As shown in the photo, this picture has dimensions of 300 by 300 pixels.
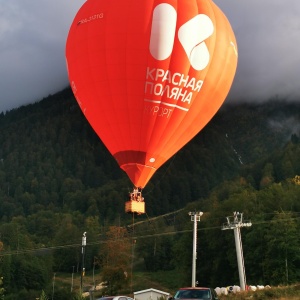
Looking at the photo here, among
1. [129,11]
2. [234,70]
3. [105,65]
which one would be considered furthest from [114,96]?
[234,70]

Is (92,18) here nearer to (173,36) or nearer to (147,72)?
(147,72)

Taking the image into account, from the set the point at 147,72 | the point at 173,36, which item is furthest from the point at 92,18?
the point at 173,36

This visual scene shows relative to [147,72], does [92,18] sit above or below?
above

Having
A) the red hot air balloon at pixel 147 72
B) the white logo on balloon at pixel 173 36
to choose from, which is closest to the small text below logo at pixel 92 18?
the red hot air balloon at pixel 147 72

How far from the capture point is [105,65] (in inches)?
1341

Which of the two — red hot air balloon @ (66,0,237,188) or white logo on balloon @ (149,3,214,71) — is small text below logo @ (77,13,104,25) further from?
white logo on balloon @ (149,3,214,71)

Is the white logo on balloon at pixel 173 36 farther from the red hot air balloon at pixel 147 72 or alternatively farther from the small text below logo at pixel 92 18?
the small text below logo at pixel 92 18

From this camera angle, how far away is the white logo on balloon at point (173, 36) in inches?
1313

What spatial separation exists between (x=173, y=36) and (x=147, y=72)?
246 cm

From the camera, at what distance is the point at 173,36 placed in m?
33.5

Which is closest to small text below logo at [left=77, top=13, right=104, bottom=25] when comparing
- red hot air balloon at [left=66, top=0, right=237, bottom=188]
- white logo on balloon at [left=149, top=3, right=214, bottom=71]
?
red hot air balloon at [left=66, top=0, right=237, bottom=188]

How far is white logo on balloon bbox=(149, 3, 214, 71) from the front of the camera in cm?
3334

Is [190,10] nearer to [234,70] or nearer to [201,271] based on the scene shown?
[234,70]

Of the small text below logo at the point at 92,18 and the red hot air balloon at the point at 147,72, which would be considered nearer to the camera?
the red hot air balloon at the point at 147,72
